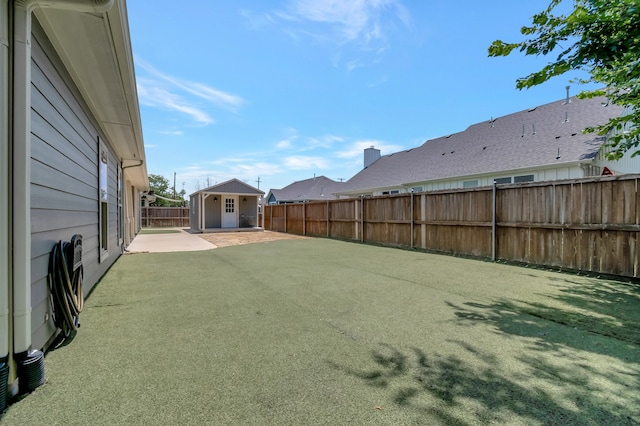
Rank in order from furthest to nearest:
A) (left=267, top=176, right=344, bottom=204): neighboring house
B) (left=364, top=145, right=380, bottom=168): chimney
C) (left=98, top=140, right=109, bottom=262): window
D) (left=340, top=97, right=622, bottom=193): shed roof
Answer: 1. (left=267, top=176, right=344, bottom=204): neighboring house
2. (left=364, top=145, right=380, bottom=168): chimney
3. (left=340, top=97, right=622, bottom=193): shed roof
4. (left=98, top=140, right=109, bottom=262): window

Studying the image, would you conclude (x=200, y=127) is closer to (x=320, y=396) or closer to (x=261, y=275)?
(x=261, y=275)

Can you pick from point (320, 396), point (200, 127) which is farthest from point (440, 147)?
point (320, 396)

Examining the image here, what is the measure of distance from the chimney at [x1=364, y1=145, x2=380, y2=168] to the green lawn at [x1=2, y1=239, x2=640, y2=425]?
19273 mm

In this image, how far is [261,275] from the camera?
5.89 meters

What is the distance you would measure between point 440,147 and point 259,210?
12580 millimetres

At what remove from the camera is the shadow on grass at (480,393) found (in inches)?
68.6

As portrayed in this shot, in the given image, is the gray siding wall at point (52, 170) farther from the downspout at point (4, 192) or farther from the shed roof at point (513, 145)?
the shed roof at point (513, 145)

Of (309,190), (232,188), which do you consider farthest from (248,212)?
(309,190)

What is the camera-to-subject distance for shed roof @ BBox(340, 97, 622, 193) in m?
10.9

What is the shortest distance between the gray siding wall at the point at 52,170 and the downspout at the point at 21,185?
0.41 meters

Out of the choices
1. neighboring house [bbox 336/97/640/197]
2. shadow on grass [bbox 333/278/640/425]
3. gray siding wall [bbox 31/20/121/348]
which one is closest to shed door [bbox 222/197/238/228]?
neighboring house [bbox 336/97/640/197]

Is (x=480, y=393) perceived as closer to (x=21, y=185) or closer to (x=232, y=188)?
(x=21, y=185)

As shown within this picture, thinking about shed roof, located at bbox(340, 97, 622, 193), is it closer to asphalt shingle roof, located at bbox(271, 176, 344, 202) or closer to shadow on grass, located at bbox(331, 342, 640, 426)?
shadow on grass, located at bbox(331, 342, 640, 426)

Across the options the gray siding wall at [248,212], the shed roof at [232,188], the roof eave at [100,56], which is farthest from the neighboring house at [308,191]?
the roof eave at [100,56]
